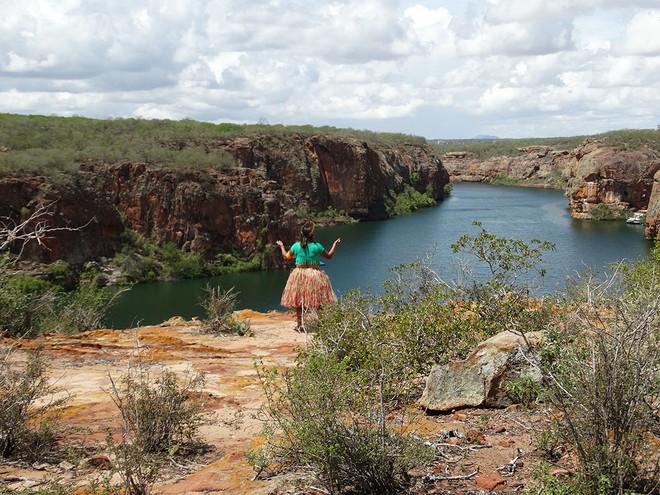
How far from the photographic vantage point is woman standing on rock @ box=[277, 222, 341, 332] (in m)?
8.91

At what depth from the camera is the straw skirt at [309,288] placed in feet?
29.2

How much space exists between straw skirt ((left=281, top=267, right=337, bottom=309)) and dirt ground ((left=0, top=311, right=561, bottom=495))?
155 cm

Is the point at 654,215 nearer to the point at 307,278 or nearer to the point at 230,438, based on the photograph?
the point at 307,278

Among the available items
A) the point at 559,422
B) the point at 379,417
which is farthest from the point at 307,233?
the point at 559,422

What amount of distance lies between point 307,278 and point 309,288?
0.14 meters

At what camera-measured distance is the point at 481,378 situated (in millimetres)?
5148

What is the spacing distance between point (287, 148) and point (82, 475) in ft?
185

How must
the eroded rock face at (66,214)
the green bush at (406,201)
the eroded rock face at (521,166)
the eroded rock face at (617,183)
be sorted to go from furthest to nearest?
the eroded rock face at (521,166) → the green bush at (406,201) → the eroded rock face at (617,183) → the eroded rock face at (66,214)

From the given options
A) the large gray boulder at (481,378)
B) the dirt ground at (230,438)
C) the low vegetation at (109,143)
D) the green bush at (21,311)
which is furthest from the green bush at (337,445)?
the low vegetation at (109,143)

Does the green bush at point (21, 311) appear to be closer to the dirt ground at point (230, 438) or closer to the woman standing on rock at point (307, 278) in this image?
the dirt ground at point (230, 438)

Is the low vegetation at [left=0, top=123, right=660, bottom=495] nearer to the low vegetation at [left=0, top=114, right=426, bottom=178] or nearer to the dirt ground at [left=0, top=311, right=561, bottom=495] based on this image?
the dirt ground at [left=0, top=311, right=561, bottom=495]

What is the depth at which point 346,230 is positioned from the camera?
54.1 metres

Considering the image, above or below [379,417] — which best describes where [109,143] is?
above

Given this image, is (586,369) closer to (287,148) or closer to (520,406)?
(520,406)
